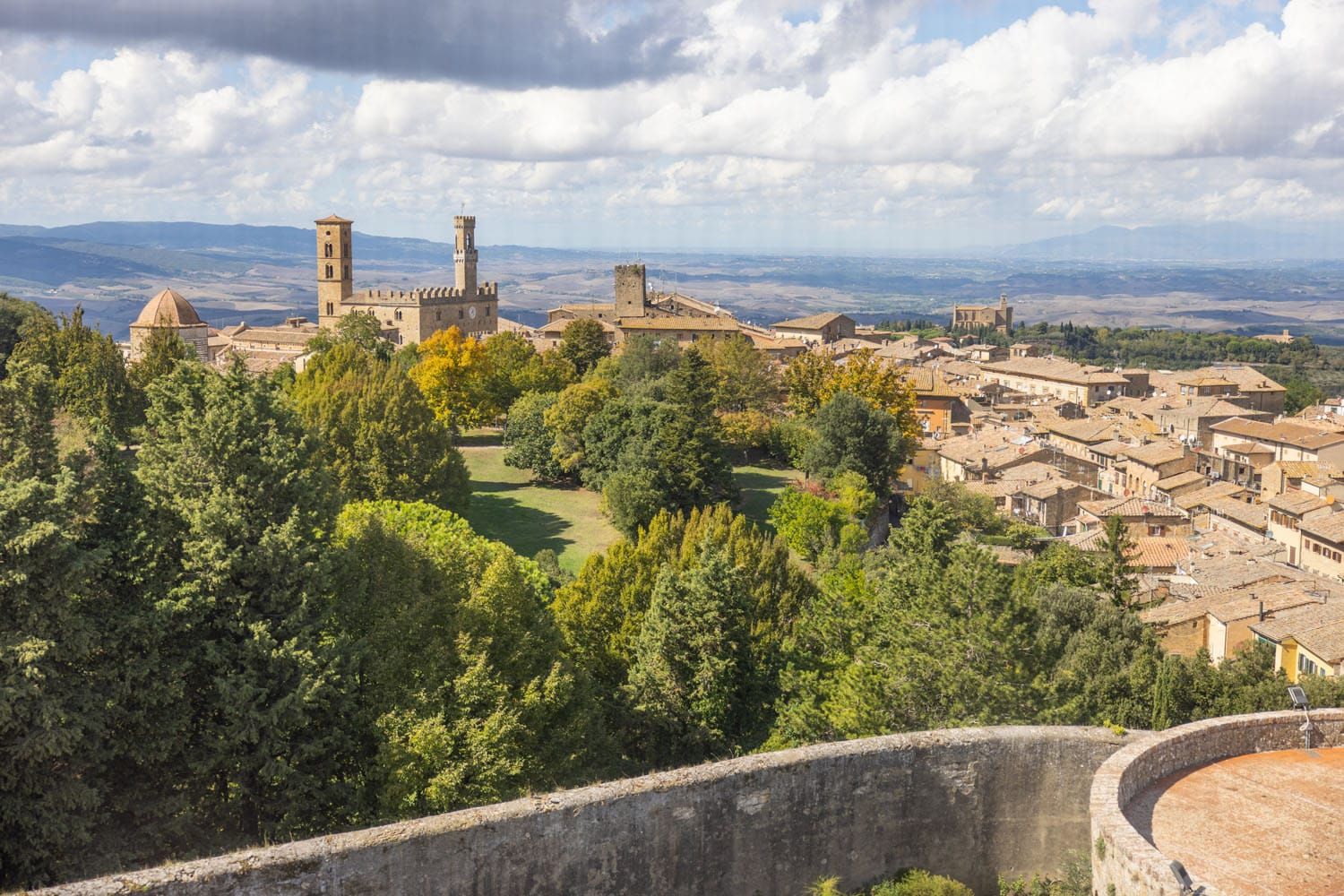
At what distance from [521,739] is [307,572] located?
10.8 ft

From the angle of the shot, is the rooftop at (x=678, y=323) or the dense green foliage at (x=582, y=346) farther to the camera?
the rooftop at (x=678, y=323)

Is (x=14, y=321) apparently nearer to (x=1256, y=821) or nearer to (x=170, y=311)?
(x=170, y=311)

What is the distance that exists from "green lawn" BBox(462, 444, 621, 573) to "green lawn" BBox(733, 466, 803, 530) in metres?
5.34

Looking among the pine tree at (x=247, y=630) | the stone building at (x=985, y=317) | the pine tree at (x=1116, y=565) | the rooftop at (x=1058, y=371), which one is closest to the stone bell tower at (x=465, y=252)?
the rooftop at (x=1058, y=371)

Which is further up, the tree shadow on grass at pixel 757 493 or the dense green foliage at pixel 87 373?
the dense green foliage at pixel 87 373

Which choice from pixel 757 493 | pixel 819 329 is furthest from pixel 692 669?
pixel 819 329

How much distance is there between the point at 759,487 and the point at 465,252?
54760 millimetres

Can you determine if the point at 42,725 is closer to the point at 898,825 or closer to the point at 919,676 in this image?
the point at 898,825

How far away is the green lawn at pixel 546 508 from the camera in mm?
36281

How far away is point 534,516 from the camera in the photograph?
39.3m

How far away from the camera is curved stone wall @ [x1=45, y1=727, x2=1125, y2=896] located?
27.3 feet

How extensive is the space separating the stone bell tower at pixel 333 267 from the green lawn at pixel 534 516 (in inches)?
1719

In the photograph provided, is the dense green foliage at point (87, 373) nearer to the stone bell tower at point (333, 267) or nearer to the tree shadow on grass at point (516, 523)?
the tree shadow on grass at point (516, 523)

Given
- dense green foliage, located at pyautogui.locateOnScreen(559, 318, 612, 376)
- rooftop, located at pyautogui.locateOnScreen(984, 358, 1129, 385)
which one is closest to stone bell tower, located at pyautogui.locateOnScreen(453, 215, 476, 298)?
dense green foliage, located at pyautogui.locateOnScreen(559, 318, 612, 376)
